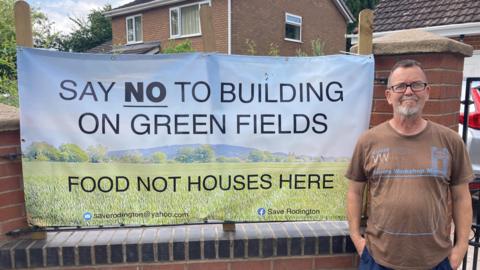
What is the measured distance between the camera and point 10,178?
2.38 meters

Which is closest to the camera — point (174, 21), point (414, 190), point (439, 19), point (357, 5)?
point (414, 190)

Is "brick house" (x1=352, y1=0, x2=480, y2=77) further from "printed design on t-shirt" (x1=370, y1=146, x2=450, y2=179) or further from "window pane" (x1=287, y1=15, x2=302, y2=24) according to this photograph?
"window pane" (x1=287, y1=15, x2=302, y2=24)

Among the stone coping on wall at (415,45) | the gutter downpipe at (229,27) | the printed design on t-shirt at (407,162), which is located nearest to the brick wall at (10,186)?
the printed design on t-shirt at (407,162)

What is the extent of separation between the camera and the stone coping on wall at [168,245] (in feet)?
7.65

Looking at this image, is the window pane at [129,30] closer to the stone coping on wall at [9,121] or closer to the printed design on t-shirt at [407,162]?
the stone coping on wall at [9,121]

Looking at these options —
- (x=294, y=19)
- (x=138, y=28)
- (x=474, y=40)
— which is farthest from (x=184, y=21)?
(x=474, y=40)

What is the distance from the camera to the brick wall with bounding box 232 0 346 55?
1683 cm

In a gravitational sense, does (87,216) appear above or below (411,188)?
below

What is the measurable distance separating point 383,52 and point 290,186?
1.04 m

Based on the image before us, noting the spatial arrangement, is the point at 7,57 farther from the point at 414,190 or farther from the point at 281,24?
the point at 281,24

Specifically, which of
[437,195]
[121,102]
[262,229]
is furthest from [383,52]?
[121,102]

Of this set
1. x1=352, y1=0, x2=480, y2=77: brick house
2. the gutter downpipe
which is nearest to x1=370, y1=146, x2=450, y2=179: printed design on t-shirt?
x1=352, y1=0, x2=480, y2=77: brick house

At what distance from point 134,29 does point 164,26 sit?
2681mm

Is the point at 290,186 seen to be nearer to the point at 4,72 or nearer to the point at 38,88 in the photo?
the point at 38,88
